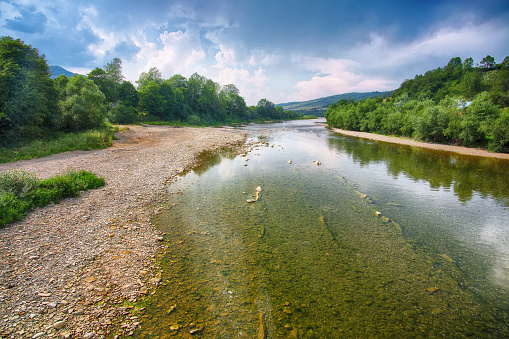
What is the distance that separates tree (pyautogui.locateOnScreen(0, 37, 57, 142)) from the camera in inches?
761

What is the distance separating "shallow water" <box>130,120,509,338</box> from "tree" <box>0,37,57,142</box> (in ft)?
65.6

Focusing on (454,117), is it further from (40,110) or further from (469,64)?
(469,64)

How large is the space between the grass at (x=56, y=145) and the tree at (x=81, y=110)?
1742 mm

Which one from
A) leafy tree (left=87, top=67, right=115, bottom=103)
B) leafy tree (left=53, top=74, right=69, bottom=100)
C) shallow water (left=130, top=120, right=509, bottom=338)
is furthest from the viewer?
leafy tree (left=87, top=67, right=115, bottom=103)

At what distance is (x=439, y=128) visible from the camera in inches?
1471

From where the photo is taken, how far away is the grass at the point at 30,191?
27.6 feet

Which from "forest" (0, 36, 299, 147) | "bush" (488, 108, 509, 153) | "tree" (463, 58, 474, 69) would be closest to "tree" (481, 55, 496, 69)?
"tree" (463, 58, 474, 69)

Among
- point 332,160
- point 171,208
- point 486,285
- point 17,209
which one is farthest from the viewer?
point 332,160

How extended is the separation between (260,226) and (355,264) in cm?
432

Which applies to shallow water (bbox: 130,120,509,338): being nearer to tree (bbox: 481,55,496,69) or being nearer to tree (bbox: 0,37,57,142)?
tree (bbox: 0,37,57,142)

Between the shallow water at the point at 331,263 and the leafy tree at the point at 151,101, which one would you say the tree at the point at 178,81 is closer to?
the leafy tree at the point at 151,101

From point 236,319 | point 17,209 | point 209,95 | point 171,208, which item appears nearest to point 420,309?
point 236,319

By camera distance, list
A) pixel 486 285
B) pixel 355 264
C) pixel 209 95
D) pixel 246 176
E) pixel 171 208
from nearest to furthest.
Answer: pixel 486 285, pixel 355 264, pixel 171 208, pixel 246 176, pixel 209 95

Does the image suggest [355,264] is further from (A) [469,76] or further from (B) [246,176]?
(A) [469,76]
